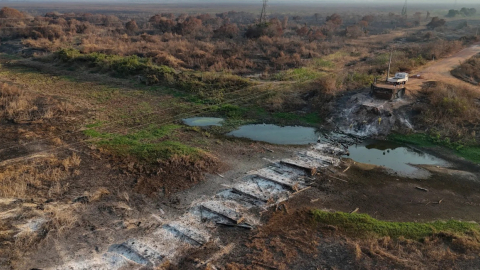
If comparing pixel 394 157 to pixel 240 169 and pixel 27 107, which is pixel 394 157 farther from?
pixel 27 107

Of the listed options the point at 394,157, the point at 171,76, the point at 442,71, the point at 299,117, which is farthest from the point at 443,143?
the point at 171,76

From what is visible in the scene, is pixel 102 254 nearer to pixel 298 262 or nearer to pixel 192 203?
pixel 192 203

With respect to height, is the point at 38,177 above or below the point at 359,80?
below

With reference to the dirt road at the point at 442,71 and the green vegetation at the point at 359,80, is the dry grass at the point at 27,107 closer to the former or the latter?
the green vegetation at the point at 359,80

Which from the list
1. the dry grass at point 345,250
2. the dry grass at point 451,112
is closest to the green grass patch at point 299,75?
the dry grass at point 451,112

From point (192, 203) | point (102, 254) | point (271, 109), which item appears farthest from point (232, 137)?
point (102, 254)

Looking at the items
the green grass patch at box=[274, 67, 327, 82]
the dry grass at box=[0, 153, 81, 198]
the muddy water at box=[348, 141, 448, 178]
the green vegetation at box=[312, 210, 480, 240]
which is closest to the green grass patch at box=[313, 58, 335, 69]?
the green grass patch at box=[274, 67, 327, 82]
